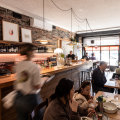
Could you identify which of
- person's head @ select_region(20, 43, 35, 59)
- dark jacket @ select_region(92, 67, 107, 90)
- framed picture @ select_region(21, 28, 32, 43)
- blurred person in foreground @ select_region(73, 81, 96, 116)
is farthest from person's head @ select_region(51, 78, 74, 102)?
framed picture @ select_region(21, 28, 32, 43)

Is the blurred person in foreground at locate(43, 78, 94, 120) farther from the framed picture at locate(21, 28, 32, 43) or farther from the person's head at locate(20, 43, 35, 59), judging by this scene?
the framed picture at locate(21, 28, 32, 43)

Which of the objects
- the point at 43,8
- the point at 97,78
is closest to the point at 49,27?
the point at 43,8

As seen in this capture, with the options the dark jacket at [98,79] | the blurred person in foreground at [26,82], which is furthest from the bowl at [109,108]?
the dark jacket at [98,79]

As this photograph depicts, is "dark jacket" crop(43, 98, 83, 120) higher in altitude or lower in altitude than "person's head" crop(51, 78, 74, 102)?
lower

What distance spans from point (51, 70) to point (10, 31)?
2.45 metres

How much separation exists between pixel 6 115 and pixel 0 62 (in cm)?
265

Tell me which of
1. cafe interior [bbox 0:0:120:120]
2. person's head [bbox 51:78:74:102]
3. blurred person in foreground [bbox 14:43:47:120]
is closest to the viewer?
person's head [bbox 51:78:74:102]

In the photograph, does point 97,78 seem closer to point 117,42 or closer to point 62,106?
point 62,106

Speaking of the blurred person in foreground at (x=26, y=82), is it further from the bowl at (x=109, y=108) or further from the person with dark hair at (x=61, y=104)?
the bowl at (x=109, y=108)

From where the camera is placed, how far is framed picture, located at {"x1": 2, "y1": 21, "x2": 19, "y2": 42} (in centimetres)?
443

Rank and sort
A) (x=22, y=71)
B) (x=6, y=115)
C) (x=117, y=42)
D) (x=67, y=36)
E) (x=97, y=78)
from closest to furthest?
(x=22, y=71) < (x=6, y=115) < (x=97, y=78) < (x=67, y=36) < (x=117, y=42)

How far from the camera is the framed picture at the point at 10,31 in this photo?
443cm

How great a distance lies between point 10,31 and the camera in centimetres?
464

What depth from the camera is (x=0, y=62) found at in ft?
14.7
